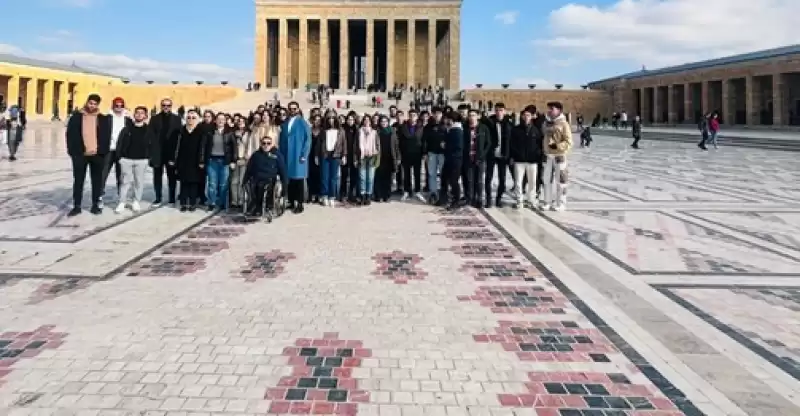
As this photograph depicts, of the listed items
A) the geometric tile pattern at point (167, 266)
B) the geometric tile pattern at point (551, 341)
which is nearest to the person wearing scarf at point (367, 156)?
the geometric tile pattern at point (167, 266)

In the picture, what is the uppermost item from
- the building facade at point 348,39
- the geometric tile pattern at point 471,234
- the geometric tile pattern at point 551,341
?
the building facade at point 348,39

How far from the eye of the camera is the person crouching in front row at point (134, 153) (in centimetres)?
905

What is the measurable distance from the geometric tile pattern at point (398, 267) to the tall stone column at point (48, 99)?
6632cm

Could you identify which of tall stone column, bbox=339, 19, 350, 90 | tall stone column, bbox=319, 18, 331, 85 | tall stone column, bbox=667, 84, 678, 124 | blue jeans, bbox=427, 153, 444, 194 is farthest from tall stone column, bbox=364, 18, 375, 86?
blue jeans, bbox=427, 153, 444, 194

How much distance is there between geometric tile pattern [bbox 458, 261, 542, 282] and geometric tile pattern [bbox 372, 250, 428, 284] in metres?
0.53

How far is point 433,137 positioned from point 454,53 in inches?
1732

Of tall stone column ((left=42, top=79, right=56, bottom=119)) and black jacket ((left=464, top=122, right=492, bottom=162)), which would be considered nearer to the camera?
black jacket ((left=464, top=122, right=492, bottom=162))

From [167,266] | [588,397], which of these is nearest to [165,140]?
[167,266]

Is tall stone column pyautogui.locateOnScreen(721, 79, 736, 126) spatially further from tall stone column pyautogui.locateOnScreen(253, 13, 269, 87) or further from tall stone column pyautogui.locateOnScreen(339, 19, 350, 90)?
tall stone column pyautogui.locateOnScreen(253, 13, 269, 87)

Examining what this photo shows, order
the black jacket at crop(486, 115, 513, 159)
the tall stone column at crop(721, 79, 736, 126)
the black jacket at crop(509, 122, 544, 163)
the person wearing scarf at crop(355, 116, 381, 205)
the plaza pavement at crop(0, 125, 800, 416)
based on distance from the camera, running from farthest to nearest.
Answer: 1. the tall stone column at crop(721, 79, 736, 126)
2. the person wearing scarf at crop(355, 116, 381, 205)
3. the black jacket at crop(486, 115, 513, 159)
4. the black jacket at crop(509, 122, 544, 163)
5. the plaza pavement at crop(0, 125, 800, 416)

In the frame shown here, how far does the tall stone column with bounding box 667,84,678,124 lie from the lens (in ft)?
171


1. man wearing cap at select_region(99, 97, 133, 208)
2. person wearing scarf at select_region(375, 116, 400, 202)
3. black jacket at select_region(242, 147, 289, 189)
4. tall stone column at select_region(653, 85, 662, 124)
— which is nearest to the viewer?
black jacket at select_region(242, 147, 289, 189)

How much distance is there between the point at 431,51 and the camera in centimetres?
5206

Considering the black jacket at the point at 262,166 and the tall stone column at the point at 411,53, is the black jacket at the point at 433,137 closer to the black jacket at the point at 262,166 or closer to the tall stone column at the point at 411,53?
the black jacket at the point at 262,166
